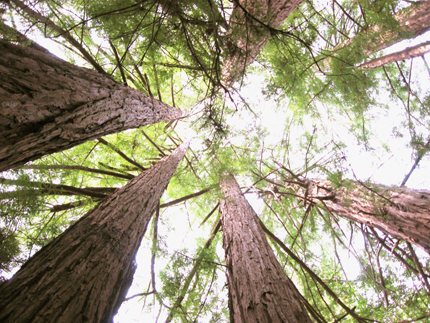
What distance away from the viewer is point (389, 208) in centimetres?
309

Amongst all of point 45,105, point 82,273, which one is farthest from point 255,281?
point 45,105

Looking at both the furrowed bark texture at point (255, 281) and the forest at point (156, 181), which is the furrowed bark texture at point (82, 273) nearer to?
the forest at point (156, 181)

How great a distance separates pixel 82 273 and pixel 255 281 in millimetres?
1491

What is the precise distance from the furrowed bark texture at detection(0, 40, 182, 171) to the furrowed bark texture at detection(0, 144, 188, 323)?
2.41 ft

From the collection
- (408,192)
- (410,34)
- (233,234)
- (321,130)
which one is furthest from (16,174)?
(321,130)

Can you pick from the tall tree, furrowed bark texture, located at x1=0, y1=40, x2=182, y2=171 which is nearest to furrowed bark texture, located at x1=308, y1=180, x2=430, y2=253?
the tall tree

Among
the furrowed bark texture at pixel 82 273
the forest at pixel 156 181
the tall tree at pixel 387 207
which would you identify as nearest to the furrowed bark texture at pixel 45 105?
the forest at pixel 156 181

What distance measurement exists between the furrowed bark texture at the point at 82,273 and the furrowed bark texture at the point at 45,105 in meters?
0.74

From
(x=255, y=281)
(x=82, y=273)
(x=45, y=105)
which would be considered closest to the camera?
(x=82, y=273)

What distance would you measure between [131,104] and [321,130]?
488cm

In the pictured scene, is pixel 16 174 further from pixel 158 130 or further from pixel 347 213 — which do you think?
pixel 347 213

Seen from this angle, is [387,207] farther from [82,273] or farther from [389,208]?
[82,273]

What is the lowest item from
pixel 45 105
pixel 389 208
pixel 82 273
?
pixel 82 273

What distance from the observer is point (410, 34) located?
3016 mm
